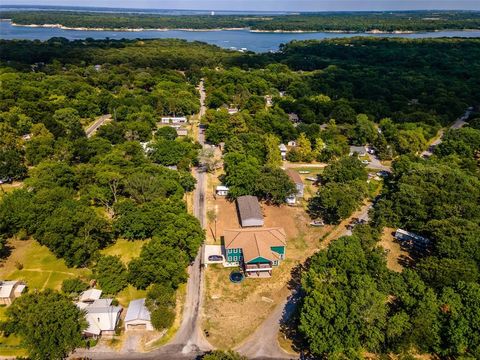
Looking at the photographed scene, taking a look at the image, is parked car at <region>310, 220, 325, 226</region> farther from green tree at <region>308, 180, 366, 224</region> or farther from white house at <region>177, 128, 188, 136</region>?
white house at <region>177, 128, 188, 136</region>

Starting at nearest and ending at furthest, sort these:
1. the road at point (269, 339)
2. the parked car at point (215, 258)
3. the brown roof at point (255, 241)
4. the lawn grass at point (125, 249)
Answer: the road at point (269, 339) < the brown roof at point (255, 241) < the parked car at point (215, 258) < the lawn grass at point (125, 249)

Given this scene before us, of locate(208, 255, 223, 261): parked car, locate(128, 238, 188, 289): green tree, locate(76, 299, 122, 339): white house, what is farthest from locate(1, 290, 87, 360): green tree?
locate(208, 255, 223, 261): parked car

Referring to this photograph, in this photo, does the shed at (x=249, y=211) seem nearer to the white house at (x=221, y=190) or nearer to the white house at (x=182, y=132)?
the white house at (x=221, y=190)

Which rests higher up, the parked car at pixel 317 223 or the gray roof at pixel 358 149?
the gray roof at pixel 358 149

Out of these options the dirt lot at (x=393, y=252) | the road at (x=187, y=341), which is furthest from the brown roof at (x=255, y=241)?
the dirt lot at (x=393, y=252)

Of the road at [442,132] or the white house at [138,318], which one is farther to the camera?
the road at [442,132]

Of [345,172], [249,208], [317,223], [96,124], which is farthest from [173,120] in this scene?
[317,223]

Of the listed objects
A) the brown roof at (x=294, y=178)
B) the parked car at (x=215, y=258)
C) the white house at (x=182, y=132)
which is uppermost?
the brown roof at (x=294, y=178)
